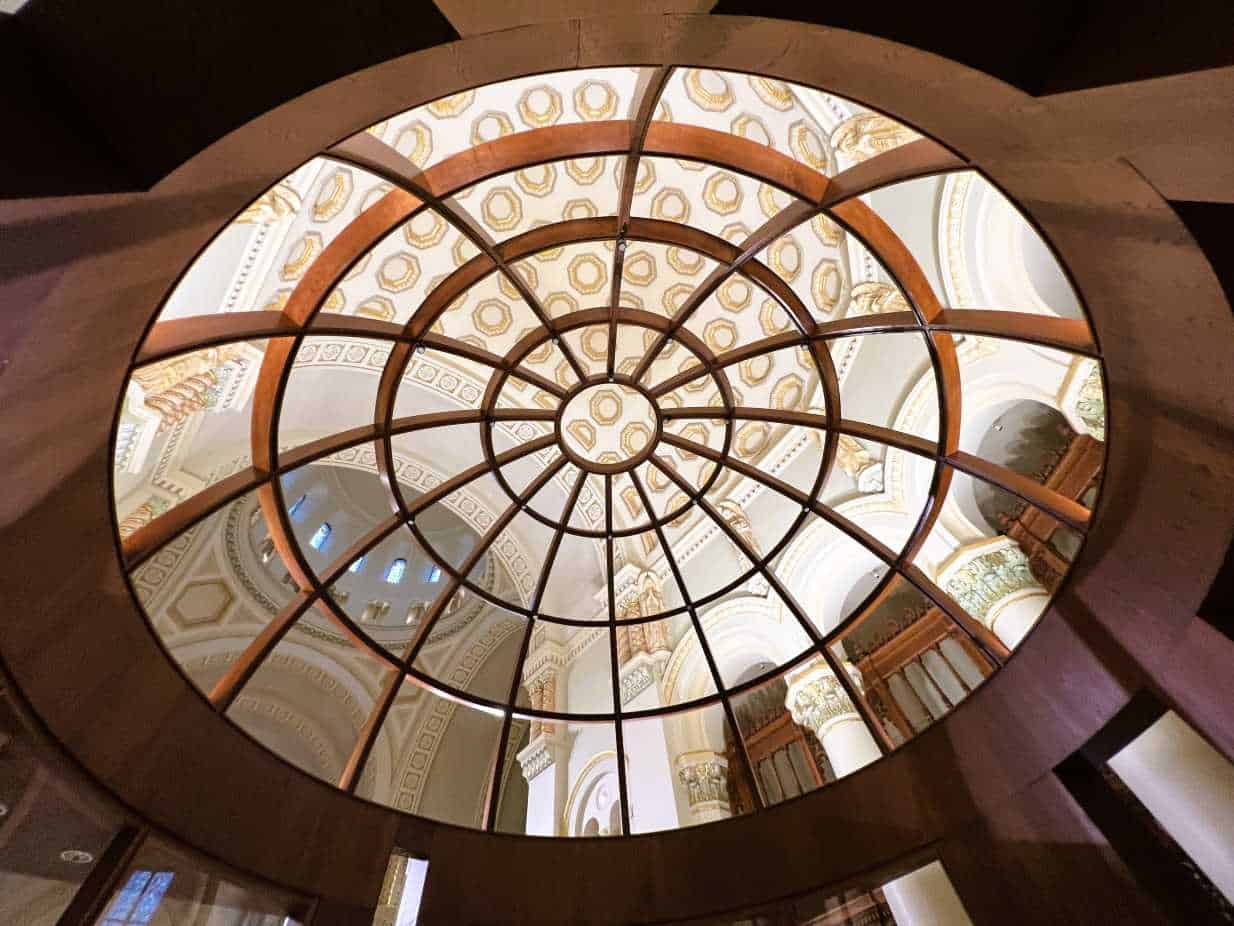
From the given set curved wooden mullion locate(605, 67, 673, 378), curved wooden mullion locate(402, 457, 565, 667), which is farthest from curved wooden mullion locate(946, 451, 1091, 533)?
curved wooden mullion locate(402, 457, 565, 667)

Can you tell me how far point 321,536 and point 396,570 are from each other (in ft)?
5.95

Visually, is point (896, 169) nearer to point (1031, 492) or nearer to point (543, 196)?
point (1031, 492)

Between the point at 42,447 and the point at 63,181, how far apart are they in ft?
5.28

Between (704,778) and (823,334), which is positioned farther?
(704,778)

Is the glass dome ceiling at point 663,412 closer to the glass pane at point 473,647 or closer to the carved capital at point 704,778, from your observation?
the carved capital at point 704,778

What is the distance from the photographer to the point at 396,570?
14430mm

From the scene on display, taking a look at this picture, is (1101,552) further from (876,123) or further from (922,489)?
(876,123)

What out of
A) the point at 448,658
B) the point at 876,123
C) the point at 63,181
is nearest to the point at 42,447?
the point at 63,181

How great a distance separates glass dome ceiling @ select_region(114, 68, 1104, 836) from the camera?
12.0 feet

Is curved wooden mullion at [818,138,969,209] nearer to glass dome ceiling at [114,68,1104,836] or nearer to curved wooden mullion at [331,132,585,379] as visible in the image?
glass dome ceiling at [114,68,1104,836]

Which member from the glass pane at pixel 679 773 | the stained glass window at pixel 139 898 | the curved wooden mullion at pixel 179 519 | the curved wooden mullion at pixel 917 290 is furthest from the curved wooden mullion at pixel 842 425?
the stained glass window at pixel 139 898

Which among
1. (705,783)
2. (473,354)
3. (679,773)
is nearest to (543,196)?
(473,354)

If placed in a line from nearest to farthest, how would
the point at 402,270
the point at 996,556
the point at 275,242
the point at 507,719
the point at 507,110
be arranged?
the point at 507,719, the point at 996,556, the point at 275,242, the point at 507,110, the point at 402,270

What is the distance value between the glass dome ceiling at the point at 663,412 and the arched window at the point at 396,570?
4170 millimetres
